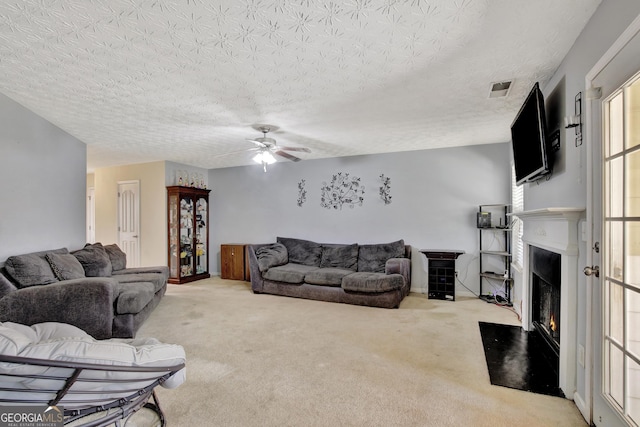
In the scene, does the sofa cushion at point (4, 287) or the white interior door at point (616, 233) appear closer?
the white interior door at point (616, 233)

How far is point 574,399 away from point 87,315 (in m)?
3.94

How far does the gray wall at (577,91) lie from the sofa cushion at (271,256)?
3.84 metres

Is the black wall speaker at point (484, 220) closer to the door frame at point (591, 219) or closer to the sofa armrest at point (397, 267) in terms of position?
the sofa armrest at point (397, 267)

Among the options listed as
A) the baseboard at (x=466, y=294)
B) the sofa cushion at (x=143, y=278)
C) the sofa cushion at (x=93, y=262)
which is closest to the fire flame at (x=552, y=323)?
the baseboard at (x=466, y=294)

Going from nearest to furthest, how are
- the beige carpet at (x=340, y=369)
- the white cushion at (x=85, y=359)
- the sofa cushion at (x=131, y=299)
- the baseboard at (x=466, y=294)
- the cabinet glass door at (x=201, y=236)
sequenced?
the white cushion at (x=85, y=359) → the beige carpet at (x=340, y=369) → the sofa cushion at (x=131, y=299) → the baseboard at (x=466, y=294) → the cabinet glass door at (x=201, y=236)

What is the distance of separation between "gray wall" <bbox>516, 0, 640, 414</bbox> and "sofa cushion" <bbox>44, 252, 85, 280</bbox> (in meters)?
4.39

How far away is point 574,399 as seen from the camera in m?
1.99

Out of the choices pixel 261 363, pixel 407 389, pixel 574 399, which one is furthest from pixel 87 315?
pixel 574 399

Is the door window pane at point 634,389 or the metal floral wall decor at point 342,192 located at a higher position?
the metal floral wall decor at point 342,192

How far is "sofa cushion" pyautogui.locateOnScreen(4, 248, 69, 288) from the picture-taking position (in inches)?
106

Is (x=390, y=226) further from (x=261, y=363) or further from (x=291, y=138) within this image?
(x=261, y=363)

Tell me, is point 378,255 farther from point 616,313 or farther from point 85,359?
point 85,359

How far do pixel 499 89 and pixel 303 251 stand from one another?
3881 millimetres

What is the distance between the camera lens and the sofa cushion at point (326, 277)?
4480mm
